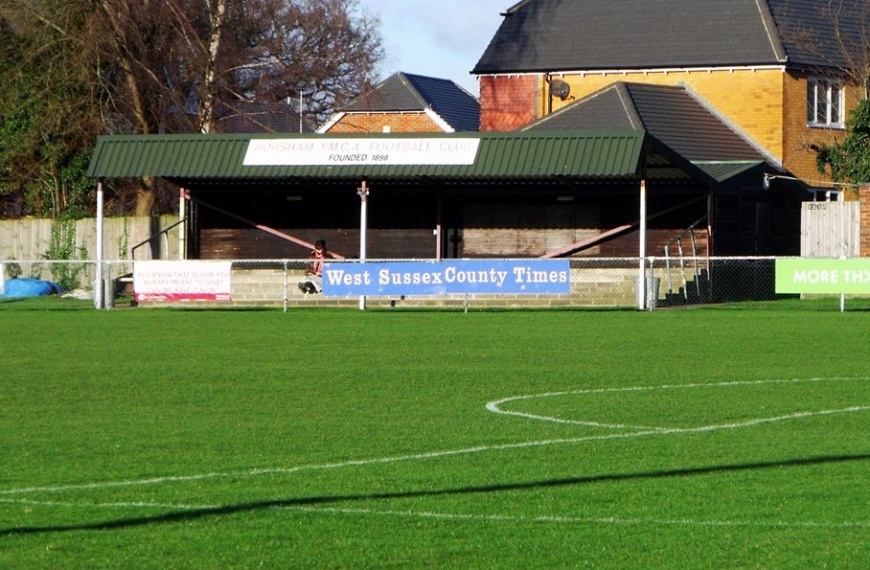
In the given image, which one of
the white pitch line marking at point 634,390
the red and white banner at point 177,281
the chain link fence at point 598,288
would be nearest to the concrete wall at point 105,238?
the chain link fence at point 598,288

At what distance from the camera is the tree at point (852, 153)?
45281 millimetres

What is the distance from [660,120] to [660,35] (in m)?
5.34

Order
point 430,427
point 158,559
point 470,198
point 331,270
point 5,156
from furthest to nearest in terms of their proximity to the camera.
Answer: point 5,156 < point 470,198 < point 331,270 < point 430,427 < point 158,559

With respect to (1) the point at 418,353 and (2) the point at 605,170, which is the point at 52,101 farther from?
(1) the point at 418,353

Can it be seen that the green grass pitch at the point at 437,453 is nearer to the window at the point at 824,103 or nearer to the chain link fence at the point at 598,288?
the chain link fence at the point at 598,288

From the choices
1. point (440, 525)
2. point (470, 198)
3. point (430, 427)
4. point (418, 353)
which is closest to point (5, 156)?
point (470, 198)

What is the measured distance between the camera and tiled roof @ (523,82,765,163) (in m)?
43.7

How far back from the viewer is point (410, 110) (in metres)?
61.4

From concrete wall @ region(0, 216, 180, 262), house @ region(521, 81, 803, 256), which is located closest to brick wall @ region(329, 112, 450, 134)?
concrete wall @ region(0, 216, 180, 262)

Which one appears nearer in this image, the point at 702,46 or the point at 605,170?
the point at 605,170

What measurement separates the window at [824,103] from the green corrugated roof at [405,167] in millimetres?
11668

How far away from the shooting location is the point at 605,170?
34562 mm

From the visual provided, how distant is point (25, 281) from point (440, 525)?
36619mm

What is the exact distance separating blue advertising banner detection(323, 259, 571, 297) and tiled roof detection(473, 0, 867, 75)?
16998 mm
